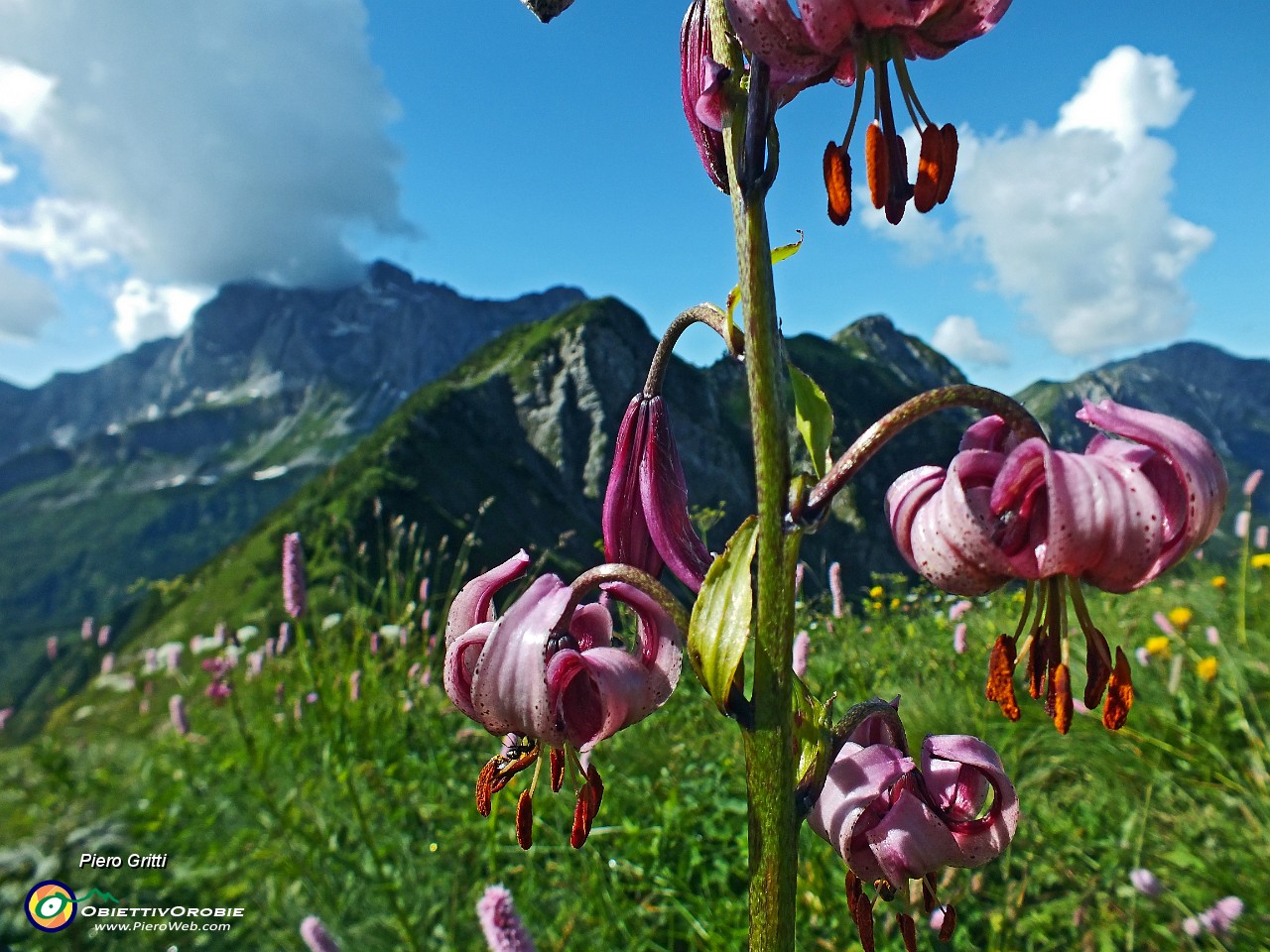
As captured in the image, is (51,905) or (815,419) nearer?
(815,419)

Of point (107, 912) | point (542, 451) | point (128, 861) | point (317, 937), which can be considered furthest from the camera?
point (542, 451)

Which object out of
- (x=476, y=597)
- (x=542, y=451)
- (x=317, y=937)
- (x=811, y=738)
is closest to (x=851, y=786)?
(x=811, y=738)

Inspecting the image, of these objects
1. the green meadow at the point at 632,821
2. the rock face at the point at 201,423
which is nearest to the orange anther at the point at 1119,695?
the green meadow at the point at 632,821

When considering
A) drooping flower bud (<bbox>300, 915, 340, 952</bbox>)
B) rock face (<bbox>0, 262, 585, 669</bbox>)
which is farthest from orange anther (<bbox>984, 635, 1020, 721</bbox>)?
rock face (<bbox>0, 262, 585, 669</bbox>)

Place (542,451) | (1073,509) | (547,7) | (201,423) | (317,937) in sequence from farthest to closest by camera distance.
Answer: (201,423)
(542,451)
(317,937)
(547,7)
(1073,509)

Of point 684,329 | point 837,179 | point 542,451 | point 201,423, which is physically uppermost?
point 201,423

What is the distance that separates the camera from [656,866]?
2.13 metres

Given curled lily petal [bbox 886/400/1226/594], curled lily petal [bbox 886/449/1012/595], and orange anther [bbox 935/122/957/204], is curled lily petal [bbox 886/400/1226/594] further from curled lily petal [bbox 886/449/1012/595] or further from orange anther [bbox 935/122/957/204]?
orange anther [bbox 935/122/957/204]

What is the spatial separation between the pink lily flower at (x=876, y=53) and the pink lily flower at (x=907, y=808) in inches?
18.8

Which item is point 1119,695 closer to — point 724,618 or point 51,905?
point 724,618

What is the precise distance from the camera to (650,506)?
2.58 ft

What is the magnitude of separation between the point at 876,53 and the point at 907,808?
25.7 inches

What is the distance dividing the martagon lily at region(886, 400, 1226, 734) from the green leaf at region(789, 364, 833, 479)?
0.07 m

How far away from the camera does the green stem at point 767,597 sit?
66 centimetres
